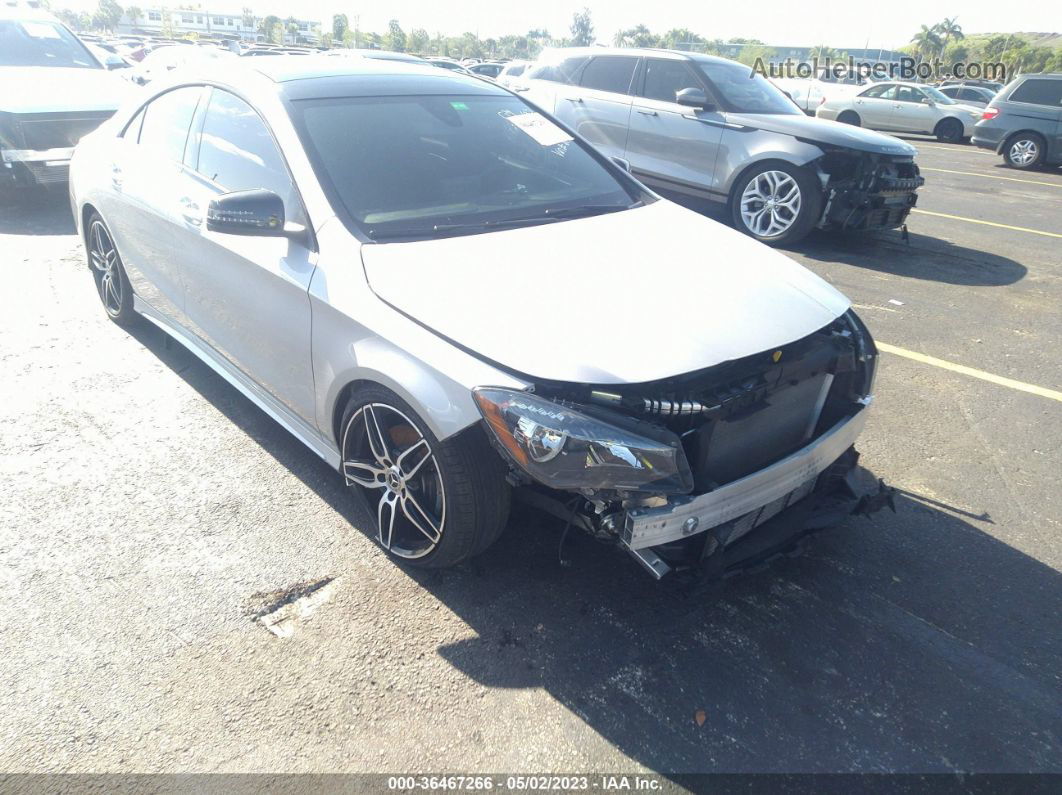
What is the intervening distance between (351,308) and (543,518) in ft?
3.56

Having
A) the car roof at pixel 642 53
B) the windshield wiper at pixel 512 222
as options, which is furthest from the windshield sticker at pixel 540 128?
the car roof at pixel 642 53

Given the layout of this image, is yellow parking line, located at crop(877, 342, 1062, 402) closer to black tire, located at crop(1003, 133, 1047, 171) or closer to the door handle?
the door handle

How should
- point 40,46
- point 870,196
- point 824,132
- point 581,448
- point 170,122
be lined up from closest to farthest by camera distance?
point 581,448
point 170,122
point 870,196
point 824,132
point 40,46

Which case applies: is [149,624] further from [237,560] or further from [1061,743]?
[1061,743]

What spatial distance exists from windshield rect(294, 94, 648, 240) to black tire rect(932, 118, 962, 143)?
67.0ft

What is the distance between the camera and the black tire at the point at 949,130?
20.1 meters

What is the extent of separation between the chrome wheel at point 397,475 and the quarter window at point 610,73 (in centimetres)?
692

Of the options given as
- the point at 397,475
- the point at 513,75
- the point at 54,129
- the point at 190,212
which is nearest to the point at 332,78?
the point at 190,212

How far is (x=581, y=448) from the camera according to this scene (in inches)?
86.9

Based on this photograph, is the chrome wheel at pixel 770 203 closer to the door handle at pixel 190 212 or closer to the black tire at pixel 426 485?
the door handle at pixel 190 212

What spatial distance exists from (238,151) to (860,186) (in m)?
5.88

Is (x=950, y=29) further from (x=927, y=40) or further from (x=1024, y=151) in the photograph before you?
(x=1024, y=151)

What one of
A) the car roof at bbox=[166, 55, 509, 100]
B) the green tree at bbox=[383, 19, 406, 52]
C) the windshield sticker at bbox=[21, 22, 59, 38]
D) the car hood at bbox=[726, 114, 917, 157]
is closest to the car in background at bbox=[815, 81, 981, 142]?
the car hood at bbox=[726, 114, 917, 157]

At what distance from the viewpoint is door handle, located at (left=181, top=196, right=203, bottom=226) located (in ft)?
11.6
